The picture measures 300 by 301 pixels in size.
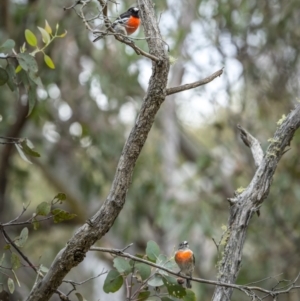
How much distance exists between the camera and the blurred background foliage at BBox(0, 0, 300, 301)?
19.4ft

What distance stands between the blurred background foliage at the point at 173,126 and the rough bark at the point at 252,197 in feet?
11.5

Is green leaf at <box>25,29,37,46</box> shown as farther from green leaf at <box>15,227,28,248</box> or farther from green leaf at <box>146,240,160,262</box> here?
green leaf at <box>146,240,160,262</box>

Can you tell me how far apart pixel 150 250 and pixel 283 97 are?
4.46m

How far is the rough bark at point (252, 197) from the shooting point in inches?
81.4

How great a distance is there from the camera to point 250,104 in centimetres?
686

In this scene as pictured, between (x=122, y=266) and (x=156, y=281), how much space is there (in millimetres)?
108

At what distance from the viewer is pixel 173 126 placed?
7062 millimetres

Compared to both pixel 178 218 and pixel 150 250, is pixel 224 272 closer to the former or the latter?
pixel 150 250

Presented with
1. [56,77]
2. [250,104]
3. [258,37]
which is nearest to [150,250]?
[56,77]

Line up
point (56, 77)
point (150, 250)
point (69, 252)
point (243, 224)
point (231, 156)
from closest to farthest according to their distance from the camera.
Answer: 1. point (69, 252)
2. point (150, 250)
3. point (243, 224)
4. point (56, 77)
5. point (231, 156)

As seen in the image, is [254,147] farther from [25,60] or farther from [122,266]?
[25,60]

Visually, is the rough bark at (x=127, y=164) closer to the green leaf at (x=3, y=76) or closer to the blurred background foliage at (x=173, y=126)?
the green leaf at (x=3, y=76)

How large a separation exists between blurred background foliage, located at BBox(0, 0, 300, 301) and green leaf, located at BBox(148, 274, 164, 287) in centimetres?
363

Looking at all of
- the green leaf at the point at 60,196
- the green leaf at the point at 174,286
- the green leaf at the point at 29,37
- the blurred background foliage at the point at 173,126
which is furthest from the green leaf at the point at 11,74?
the blurred background foliage at the point at 173,126
